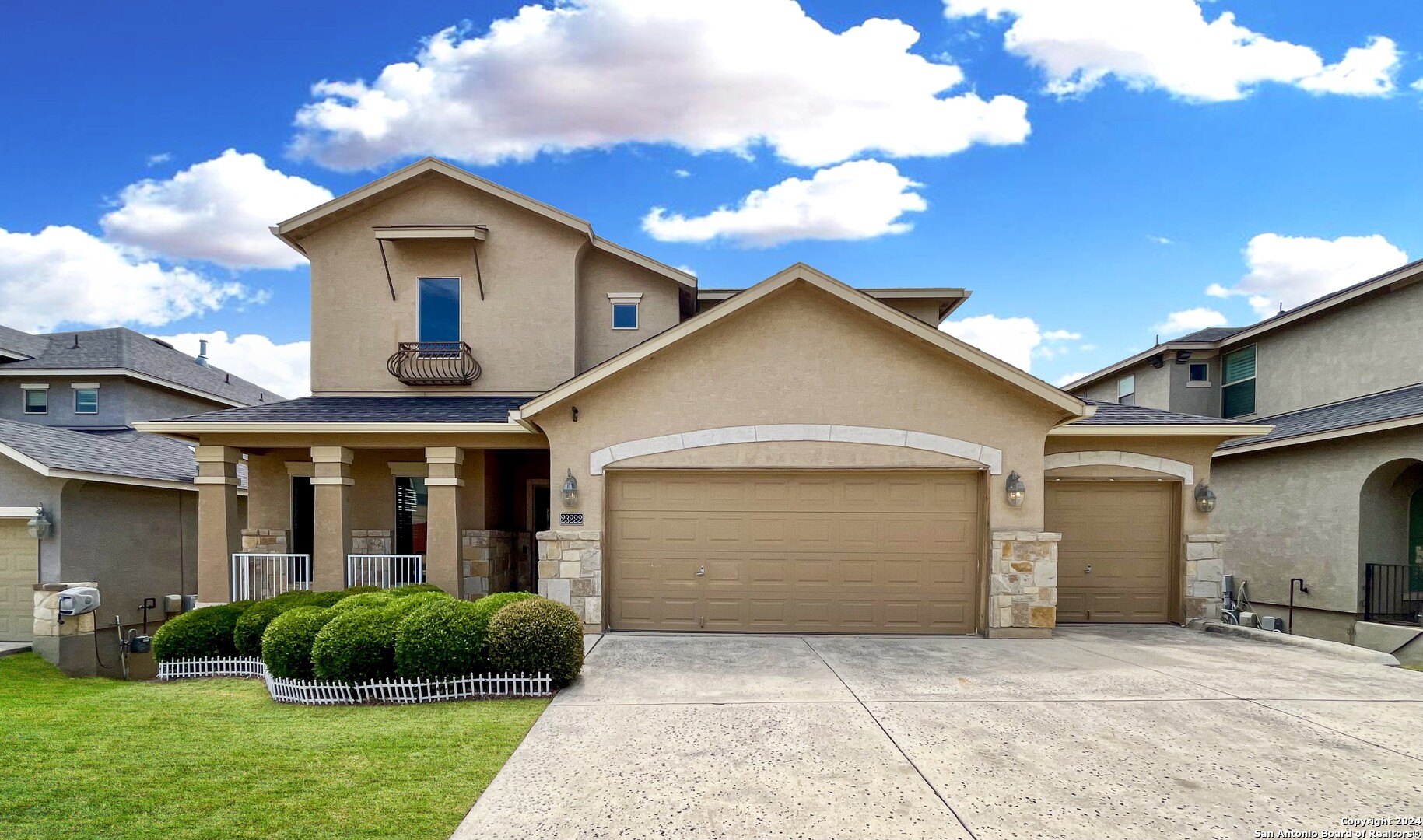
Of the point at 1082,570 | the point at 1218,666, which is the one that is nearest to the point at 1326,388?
the point at 1082,570

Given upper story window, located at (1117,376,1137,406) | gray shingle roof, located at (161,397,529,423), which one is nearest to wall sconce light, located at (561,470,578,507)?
gray shingle roof, located at (161,397,529,423)

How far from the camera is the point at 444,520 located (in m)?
11.2

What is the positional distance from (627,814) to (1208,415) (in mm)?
→ 19990

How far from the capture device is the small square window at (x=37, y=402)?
825 inches

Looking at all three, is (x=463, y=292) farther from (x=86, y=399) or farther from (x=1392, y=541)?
(x=1392, y=541)

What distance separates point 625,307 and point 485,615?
7.87m

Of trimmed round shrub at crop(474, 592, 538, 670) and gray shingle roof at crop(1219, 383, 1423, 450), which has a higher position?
gray shingle roof at crop(1219, 383, 1423, 450)

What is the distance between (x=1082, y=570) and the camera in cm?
1163

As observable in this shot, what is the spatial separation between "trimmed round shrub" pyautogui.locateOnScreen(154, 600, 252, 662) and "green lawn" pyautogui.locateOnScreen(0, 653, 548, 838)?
124 centimetres

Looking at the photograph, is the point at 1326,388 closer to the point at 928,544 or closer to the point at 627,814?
the point at 928,544

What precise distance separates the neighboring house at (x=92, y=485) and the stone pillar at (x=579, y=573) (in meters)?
6.13

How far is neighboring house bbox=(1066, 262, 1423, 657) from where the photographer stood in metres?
12.4

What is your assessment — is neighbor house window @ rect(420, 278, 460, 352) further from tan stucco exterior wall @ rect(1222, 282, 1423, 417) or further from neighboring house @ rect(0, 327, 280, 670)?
tan stucco exterior wall @ rect(1222, 282, 1423, 417)

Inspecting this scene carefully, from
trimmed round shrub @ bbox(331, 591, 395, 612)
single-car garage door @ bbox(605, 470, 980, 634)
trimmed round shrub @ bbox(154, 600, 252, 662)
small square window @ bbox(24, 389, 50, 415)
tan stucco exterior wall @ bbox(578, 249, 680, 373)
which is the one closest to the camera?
trimmed round shrub @ bbox(331, 591, 395, 612)
